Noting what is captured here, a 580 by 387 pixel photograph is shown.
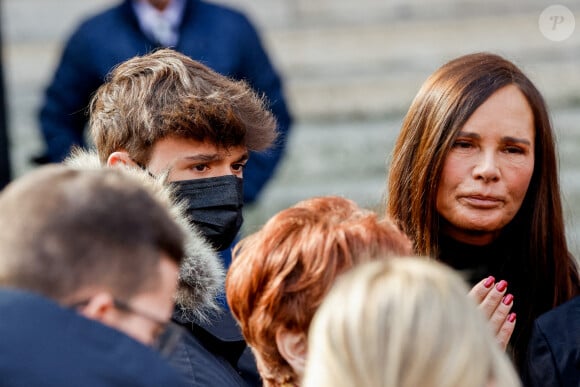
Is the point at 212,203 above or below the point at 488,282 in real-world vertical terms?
above

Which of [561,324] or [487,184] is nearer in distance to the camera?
[561,324]

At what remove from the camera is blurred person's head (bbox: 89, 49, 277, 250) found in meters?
3.12

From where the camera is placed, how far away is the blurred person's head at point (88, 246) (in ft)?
6.52

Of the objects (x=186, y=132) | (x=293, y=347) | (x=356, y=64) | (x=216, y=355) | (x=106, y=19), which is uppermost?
(x=186, y=132)

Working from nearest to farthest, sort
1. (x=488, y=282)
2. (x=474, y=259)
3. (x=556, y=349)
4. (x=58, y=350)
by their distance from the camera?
(x=58, y=350)
(x=556, y=349)
(x=488, y=282)
(x=474, y=259)

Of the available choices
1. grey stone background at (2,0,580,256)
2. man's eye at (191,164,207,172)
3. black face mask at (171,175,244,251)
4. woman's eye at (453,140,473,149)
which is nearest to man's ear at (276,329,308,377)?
black face mask at (171,175,244,251)

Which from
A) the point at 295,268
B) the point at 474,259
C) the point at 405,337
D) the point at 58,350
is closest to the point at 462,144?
the point at 474,259

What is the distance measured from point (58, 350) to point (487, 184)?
65.2 inches

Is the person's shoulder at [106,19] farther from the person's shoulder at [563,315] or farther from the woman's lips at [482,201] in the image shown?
the person's shoulder at [563,315]

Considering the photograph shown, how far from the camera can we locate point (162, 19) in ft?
18.0

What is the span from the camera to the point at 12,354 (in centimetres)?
190

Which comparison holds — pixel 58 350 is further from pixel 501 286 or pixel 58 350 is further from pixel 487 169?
pixel 487 169

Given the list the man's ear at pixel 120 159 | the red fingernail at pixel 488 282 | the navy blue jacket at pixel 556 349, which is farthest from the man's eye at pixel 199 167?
the navy blue jacket at pixel 556 349

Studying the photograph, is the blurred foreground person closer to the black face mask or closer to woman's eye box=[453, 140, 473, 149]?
the black face mask
